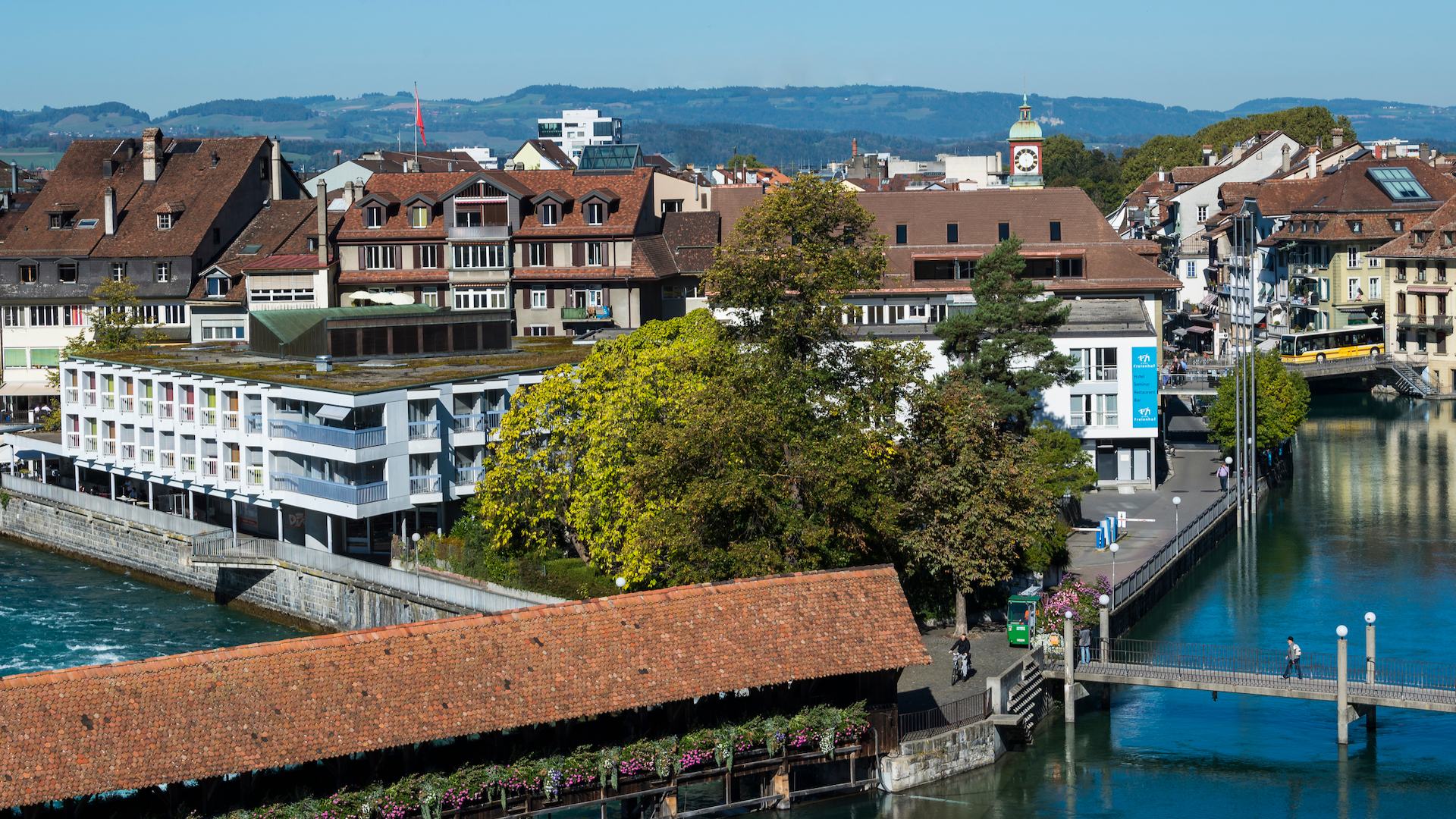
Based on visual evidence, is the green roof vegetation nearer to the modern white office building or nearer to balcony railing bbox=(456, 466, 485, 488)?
the modern white office building

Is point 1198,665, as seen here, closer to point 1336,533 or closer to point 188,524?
point 1336,533

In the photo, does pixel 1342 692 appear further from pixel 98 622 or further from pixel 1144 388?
pixel 98 622

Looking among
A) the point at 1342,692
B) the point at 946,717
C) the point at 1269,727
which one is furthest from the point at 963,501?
the point at 1342,692

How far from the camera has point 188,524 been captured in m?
74.8

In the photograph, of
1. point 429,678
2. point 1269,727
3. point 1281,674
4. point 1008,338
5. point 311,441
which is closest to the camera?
point 429,678

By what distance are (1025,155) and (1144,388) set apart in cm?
4289

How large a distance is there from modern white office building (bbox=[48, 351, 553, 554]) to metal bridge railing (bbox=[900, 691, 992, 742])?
27.7 meters

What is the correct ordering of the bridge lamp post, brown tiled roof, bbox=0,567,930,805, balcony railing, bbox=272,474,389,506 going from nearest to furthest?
brown tiled roof, bbox=0,567,930,805 < the bridge lamp post < balcony railing, bbox=272,474,389,506

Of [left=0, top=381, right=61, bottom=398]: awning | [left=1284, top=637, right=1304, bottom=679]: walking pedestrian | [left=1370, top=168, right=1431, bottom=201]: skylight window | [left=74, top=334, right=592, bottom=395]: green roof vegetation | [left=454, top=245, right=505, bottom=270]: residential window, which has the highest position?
[left=1370, top=168, right=1431, bottom=201]: skylight window

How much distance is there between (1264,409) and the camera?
90.4 m

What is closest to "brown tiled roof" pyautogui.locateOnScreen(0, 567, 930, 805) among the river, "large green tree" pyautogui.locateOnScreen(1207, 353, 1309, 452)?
the river

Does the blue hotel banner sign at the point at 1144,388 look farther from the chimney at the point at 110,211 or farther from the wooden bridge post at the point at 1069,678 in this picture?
the chimney at the point at 110,211

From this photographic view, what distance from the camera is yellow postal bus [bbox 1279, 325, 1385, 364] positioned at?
123875 millimetres

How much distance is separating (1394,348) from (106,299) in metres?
83.0
